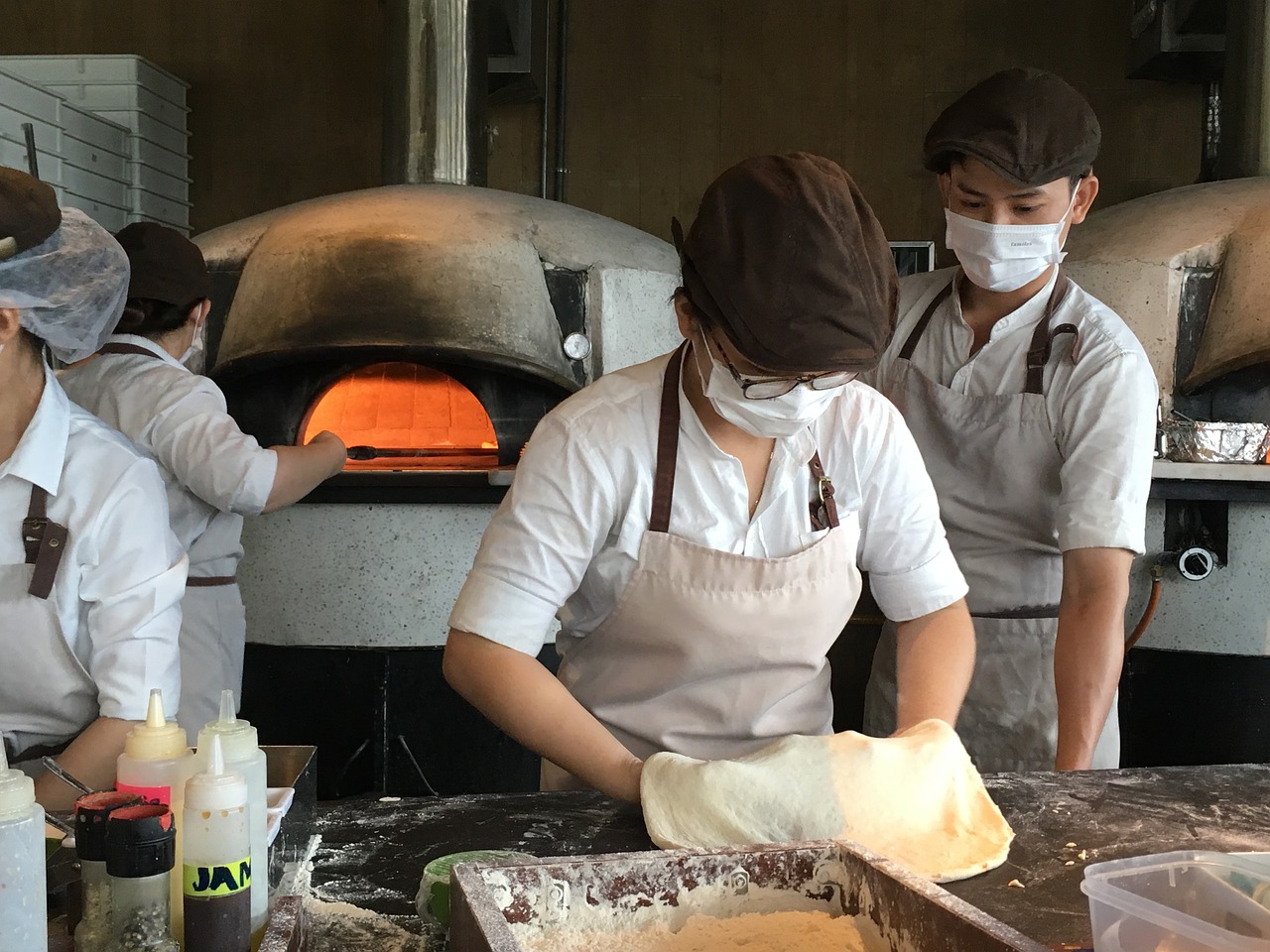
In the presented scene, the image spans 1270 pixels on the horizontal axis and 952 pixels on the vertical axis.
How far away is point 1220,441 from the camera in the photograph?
9.54ft

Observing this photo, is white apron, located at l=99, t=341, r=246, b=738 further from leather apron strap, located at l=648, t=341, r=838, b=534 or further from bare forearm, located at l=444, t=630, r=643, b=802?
leather apron strap, located at l=648, t=341, r=838, b=534

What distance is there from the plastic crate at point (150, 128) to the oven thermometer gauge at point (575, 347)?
2086 millimetres

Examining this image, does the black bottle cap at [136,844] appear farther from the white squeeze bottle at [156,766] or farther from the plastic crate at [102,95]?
the plastic crate at [102,95]

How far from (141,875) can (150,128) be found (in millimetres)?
4263

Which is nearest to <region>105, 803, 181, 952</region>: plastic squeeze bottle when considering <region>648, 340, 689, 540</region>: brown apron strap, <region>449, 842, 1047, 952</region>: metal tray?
<region>449, 842, 1047, 952</region>: metal tray

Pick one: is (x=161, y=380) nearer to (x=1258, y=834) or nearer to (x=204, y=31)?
(x=1258, y=834)

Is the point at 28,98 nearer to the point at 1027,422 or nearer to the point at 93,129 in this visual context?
the point at 93,129

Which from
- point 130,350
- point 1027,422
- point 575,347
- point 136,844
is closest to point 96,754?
point 136,844

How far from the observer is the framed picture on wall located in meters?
4.50

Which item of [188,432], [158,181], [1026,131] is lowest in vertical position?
[188,432]

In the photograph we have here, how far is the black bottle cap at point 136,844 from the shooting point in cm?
82

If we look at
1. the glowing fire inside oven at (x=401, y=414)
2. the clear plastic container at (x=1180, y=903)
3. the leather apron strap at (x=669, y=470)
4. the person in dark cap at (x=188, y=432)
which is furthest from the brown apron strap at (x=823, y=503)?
the glowing fire inside oven at (x=401, y=414)

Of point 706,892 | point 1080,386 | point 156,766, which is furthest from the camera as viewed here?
point 1080,386

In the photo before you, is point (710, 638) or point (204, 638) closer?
point (710, 638)
